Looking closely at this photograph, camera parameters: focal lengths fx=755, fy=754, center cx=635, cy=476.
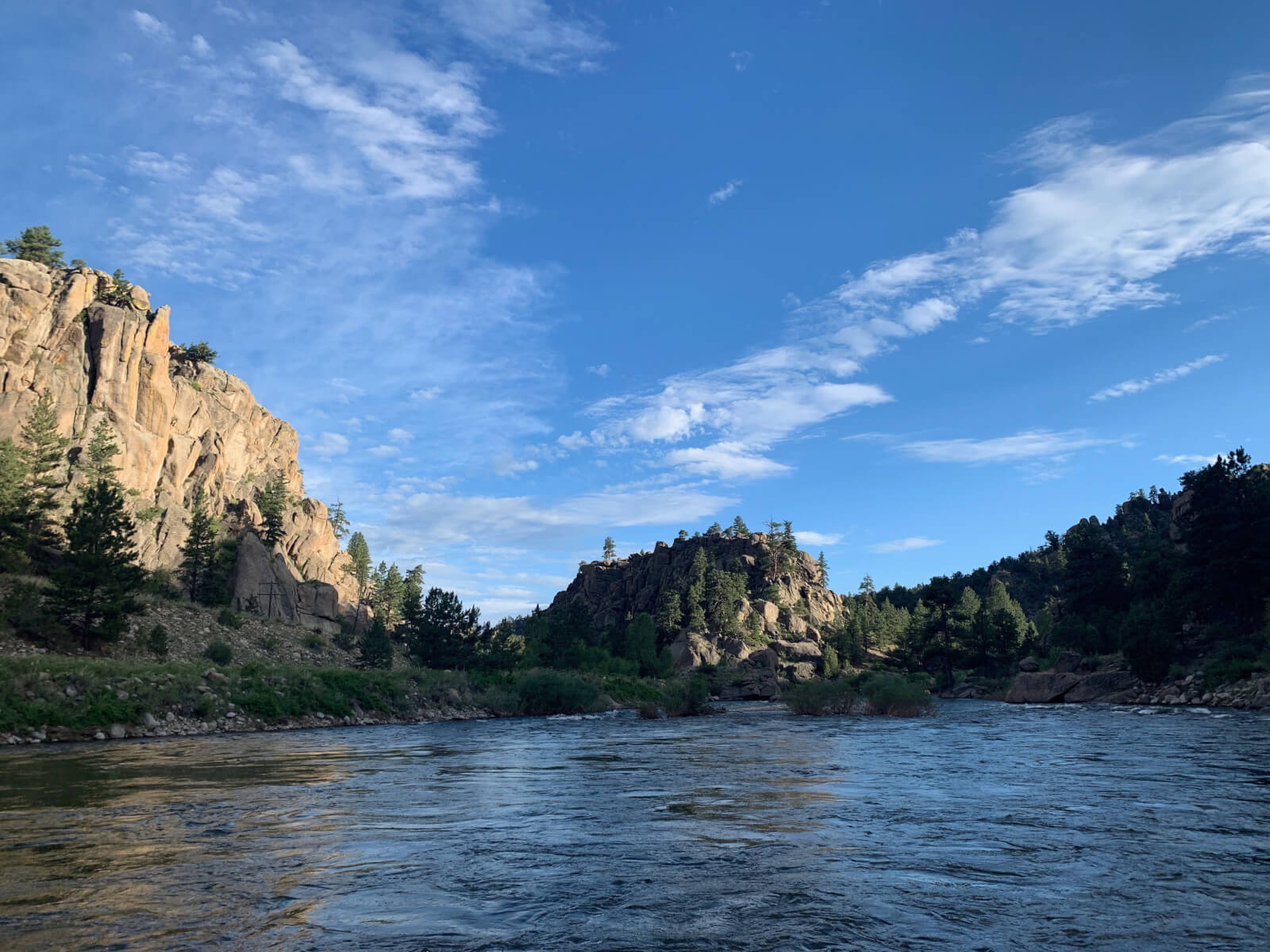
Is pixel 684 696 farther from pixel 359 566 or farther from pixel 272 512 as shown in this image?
pixel 359 566

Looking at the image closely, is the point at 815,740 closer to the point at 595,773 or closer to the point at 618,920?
the point at 595,773

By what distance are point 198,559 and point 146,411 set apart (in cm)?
3084

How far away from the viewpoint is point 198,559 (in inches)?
3546

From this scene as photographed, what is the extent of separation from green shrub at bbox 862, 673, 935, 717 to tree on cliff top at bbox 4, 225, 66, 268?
131193 mm

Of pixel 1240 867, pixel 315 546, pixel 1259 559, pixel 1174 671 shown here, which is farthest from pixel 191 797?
pixel 315 546

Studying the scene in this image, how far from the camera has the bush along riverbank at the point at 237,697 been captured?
28.8 meters

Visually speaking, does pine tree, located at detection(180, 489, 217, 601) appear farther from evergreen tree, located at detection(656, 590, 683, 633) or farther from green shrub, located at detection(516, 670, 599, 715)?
evergreen tree, located at detection(656, 590, 683, 633)

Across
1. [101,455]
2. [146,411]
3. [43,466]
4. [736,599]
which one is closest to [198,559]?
[101,455]

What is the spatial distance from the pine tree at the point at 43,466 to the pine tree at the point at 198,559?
14.8m

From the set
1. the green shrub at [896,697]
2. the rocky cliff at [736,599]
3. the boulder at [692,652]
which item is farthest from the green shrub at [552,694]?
the rocky cliff at [736,599]

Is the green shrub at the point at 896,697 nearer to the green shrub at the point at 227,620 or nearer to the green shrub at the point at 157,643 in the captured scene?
Answer: the green shrub at the point at 157,643

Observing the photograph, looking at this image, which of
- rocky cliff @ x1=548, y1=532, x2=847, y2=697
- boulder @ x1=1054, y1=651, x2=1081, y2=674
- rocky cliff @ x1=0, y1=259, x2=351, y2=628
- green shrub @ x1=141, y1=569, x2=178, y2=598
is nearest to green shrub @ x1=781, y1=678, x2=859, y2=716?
Answer: boulder @ x1=1054, y1=651, x2=1081, y2=674

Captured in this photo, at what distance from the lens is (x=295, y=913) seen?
630cm

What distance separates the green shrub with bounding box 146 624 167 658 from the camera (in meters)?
52.6
